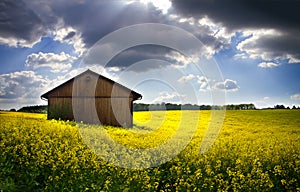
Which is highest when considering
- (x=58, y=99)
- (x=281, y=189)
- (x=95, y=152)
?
(x=58, y=99)

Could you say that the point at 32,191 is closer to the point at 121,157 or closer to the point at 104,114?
the point at 121,157

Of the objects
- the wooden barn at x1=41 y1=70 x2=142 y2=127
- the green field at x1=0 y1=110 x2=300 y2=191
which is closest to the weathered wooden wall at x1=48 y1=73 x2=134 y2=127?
the wooden barn at x1=41 y1=70 x2=142 y2=127

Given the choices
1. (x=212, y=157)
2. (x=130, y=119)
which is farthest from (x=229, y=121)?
(x=212, y=157)

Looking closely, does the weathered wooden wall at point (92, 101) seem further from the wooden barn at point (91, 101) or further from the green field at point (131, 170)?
the green field at point (131, 170)

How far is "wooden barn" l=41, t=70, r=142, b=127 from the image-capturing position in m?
33.6

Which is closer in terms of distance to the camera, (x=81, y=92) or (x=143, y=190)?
(x=143, y=190)

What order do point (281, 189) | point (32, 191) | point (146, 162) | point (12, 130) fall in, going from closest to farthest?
point (32, 191), point (281, 189), point (146, 162), point (12, 130)

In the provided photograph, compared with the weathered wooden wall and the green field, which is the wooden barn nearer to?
the weathered wooden wall

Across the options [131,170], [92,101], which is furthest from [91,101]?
[131,170]

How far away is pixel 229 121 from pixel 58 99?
55.1 feet

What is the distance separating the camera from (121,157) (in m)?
13.4

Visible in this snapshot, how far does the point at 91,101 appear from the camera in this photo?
34000 mm

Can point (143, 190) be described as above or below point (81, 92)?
below

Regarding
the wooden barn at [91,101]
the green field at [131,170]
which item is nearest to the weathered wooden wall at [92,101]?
the wooden barn at [91,101]
